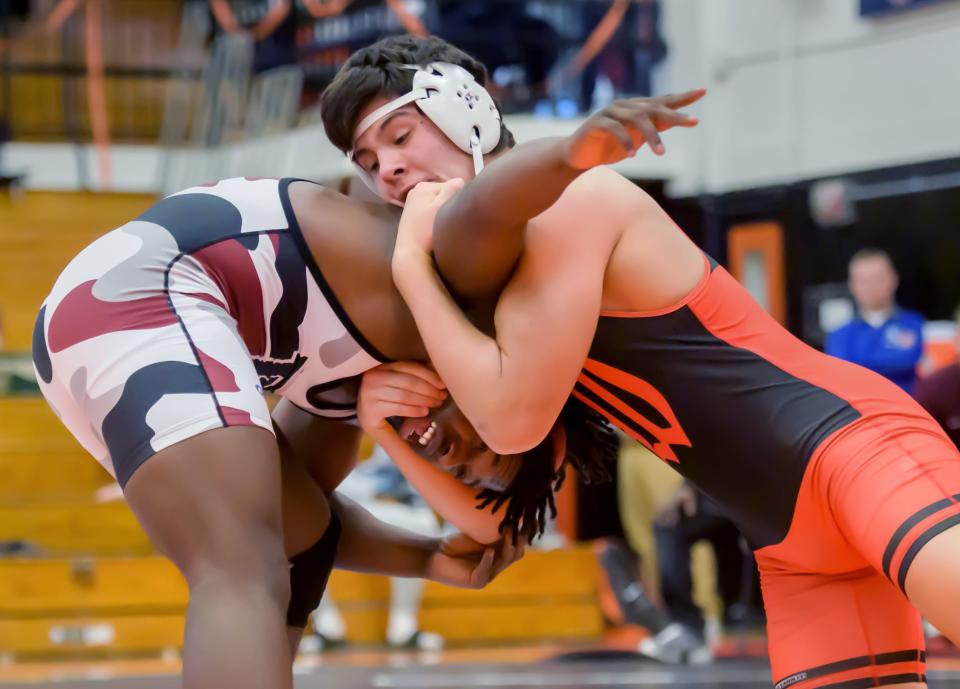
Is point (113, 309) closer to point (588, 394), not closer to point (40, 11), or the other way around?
point (588, 394)

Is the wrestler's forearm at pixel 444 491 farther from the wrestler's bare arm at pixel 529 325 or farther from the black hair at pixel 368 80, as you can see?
the black hair at pixel 368 80

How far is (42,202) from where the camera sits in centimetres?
982

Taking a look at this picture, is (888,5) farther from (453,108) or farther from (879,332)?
(453,108)

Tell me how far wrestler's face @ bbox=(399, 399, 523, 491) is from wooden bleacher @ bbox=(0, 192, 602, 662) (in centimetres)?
444

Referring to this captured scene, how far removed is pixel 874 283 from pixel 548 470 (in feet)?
15.2

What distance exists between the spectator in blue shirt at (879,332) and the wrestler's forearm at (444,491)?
13.8 ft

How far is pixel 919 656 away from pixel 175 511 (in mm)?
1252

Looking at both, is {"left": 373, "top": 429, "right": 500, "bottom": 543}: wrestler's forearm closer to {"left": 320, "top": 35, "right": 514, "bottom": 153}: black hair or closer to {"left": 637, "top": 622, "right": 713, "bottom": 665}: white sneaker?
{"left": 320, "top": 35, "right": 514, "bottom": 153}: black hair

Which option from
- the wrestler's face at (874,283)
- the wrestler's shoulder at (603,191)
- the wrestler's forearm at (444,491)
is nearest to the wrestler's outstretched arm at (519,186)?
the wrestler's shoulder at (603,191)

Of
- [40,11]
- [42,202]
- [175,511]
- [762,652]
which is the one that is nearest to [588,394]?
[175,511]

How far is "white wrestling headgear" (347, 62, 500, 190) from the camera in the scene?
7.52 feet

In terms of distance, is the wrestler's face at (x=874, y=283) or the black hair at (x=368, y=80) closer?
the black hair at (x=368, y=80)

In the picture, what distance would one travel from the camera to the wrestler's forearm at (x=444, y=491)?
2.48m

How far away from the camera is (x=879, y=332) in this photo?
22.0ft
